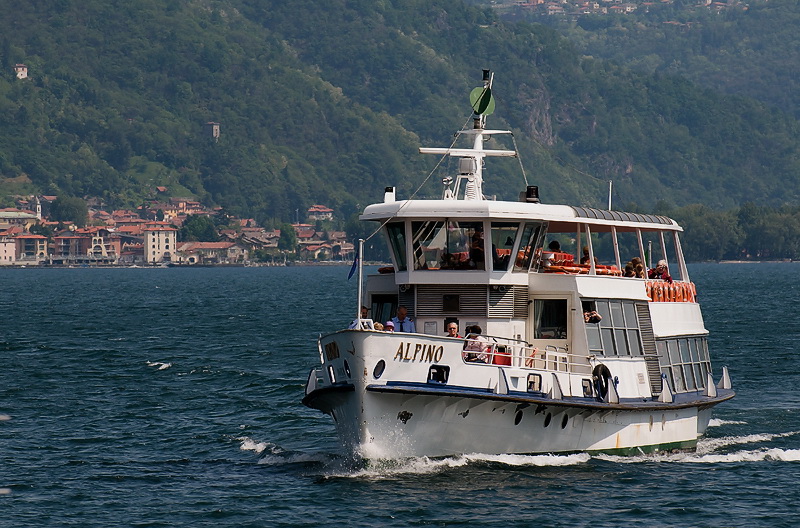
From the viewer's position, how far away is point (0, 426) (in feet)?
139

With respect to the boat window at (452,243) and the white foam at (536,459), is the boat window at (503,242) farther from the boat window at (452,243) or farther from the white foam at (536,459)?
the white foam at (536,459)

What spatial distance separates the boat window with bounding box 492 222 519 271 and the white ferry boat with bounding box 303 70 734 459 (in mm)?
22

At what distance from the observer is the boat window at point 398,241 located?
112ft

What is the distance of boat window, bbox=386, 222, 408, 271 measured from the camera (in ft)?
112

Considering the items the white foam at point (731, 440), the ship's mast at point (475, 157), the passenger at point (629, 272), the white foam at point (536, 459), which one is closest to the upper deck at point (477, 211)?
the ship's mast at point (475, 157)

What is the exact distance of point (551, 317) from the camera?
34312 millimetres

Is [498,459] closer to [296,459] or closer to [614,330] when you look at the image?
[614,330]

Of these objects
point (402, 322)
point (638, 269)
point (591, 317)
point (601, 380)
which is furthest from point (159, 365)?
point (601, 380)

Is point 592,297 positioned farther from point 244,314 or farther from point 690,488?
point 244,314

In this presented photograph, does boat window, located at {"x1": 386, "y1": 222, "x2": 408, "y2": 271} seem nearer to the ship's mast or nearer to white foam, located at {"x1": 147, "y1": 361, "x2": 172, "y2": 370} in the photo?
the ship's mast

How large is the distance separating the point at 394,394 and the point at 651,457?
25.0 ft

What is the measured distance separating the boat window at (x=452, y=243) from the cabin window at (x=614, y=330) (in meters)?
2.78

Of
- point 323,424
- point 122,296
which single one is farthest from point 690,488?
point 122,296

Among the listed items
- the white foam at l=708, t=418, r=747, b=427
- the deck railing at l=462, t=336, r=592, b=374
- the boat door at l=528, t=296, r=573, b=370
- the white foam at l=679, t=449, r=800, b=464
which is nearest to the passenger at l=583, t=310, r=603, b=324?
the boat door at l=528, t=296, r=573, b=370
